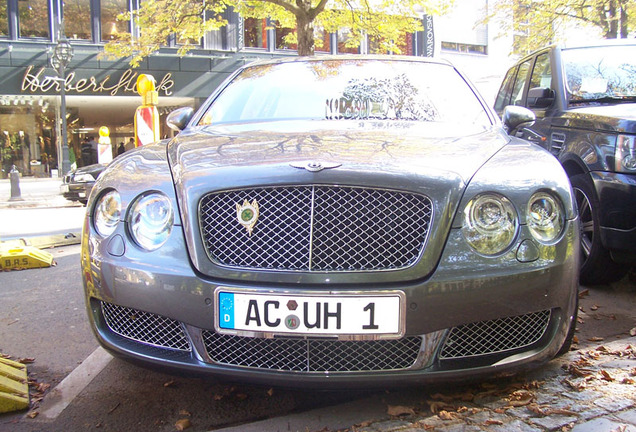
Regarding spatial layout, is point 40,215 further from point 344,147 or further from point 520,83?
point 344,147

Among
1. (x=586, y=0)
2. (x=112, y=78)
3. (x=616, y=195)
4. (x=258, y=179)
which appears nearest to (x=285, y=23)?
(x=586, y=0)

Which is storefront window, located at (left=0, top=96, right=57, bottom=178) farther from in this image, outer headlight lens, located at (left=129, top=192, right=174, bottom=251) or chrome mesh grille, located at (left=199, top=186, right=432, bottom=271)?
chrome mesh grille, located at (left=199, top=186, right=432, bottom=271)

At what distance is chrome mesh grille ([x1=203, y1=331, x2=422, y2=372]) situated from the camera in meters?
2.07

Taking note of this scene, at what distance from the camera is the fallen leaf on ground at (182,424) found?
2.21 metres

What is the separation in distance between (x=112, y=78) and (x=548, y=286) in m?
22.2

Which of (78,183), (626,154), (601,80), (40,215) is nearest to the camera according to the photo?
(626,154)

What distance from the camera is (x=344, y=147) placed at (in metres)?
2.42

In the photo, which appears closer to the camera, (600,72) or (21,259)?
(600,72)

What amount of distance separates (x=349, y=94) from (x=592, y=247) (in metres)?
2.05

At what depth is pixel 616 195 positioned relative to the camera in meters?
3.65

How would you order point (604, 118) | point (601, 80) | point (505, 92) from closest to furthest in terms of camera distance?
point (604, 118), point (601, 80), point (505, 92)

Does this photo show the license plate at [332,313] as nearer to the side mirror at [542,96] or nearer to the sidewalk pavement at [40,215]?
the side mirror at [542,96]

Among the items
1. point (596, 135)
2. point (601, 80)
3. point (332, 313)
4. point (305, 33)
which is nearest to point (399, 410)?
point (332, 313)

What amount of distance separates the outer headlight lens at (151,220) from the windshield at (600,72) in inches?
146
